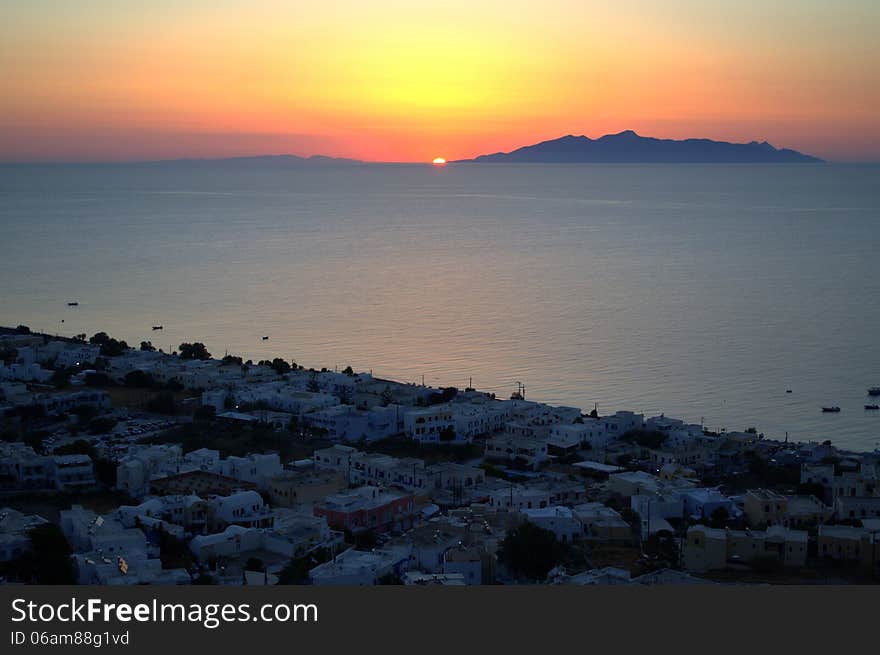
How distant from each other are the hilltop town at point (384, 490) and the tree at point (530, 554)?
2cm

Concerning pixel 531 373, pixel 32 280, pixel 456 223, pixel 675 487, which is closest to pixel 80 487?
pixel 675 487

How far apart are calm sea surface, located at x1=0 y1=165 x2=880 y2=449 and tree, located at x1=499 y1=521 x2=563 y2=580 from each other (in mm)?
7873

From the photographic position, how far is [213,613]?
4441 mm

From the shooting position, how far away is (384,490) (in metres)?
10.8

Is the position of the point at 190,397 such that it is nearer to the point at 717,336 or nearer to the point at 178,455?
the point at 178,455

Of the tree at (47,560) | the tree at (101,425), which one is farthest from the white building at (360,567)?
the tree at (101,425)

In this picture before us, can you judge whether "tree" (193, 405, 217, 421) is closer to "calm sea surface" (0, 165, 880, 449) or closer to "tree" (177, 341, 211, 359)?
"tree" (177, 341, 211, 359)

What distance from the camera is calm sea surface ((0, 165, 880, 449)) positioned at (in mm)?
18688

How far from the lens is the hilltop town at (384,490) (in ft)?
28.3

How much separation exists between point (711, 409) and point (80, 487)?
9792 mm

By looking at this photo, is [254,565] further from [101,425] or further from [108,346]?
[108,346]

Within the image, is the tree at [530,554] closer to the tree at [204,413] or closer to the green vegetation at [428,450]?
the green vegetation at [428,450]

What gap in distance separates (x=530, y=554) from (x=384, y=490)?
264 centimetres

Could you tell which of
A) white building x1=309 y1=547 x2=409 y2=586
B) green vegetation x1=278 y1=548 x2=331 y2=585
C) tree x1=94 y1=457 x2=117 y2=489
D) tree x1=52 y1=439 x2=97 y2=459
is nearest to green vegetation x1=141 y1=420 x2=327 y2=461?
tree x1=52 y1=439 x2=97 y2=459
